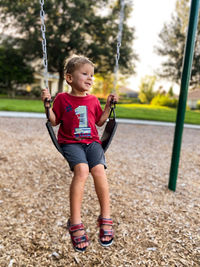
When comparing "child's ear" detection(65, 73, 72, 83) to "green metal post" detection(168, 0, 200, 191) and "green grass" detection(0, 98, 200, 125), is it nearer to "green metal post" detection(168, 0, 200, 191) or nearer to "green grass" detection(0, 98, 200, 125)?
"green metal post" detection(168, 0, 200, 191)

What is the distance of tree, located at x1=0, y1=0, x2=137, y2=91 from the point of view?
2141 centimetres

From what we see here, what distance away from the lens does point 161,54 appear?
24156mm

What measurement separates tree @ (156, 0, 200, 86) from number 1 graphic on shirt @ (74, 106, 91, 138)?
22414 mm

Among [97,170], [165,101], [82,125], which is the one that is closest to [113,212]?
[97,170]

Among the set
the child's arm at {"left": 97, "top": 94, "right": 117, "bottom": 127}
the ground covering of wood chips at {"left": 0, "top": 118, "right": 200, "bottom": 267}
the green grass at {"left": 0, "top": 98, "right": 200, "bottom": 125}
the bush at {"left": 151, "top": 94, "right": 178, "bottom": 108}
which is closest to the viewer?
the child's arm at {"left": 97, "top": 94, "right": 117, "bottom": 127}

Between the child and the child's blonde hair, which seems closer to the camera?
the child

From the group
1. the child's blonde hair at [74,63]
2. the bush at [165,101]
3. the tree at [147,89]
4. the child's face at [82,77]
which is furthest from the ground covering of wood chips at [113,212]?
the tree at [147,89]

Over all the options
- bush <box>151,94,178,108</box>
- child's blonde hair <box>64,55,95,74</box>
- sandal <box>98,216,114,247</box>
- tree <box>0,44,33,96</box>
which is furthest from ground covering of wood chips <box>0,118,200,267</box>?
bush <box>151,94,178,108</box>

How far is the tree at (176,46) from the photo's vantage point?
22438mm

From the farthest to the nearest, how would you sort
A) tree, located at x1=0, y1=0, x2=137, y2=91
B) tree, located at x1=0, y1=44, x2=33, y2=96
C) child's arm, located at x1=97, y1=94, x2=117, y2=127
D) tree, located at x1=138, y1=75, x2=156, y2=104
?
tree, located at x1=138, y1=75, x2=156, y2=104
tree, located at x1=0, y1=44, x2=33, y2=96
tree, located at x1=0, y1=0, x2=137, y2=91
child's arm, located at x1=97, y1=94, x2=117, y2=127

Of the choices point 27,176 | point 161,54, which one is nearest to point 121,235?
point 27,176

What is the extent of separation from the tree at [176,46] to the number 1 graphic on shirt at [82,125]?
22.4 metres

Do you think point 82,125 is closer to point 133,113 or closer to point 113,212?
point 113,212

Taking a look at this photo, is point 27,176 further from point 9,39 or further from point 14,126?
point 9,39
